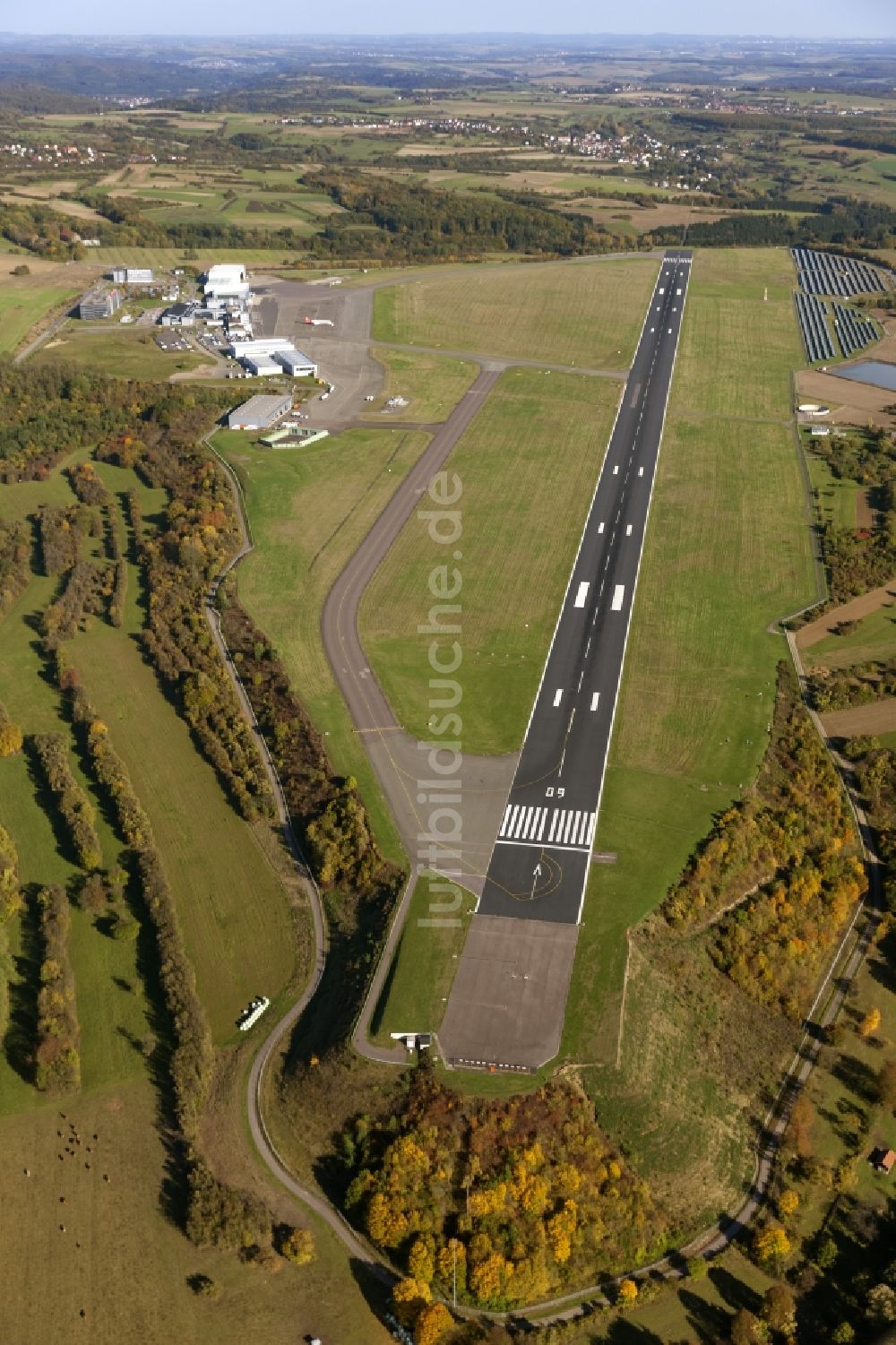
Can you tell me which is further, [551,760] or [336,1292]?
[551,760]

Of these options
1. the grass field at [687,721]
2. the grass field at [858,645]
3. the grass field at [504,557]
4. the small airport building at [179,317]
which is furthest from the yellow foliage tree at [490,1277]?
the small airport building at [179,317]

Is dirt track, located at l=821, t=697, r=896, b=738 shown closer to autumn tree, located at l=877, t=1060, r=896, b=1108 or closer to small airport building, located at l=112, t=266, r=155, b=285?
autumn tree, located at l=877, t=1060, r=896, b=1108

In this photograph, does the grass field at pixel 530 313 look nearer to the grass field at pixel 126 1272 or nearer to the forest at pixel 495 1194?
the forest at pixel 495 1194

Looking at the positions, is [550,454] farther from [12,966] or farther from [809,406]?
[12,966]

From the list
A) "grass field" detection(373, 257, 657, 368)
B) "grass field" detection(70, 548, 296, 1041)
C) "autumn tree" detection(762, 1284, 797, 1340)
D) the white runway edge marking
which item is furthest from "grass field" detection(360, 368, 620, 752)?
"autumn tree" detection(762, 1284, 797, 1340)

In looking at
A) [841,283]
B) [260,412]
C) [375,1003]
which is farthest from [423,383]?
[375,1003]

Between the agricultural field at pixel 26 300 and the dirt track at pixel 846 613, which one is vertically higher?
the agricultural field at pixel 26 300

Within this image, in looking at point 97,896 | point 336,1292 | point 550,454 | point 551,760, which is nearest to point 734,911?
point 551,760
